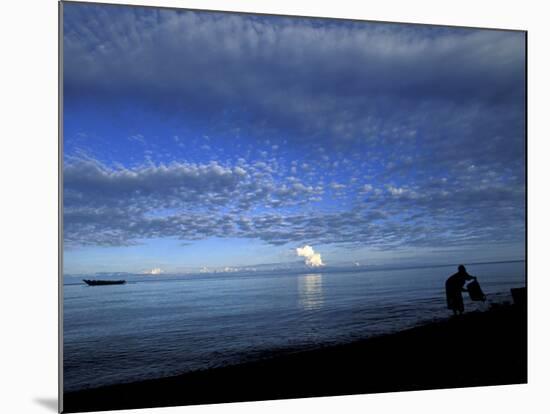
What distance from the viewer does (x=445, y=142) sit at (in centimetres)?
629

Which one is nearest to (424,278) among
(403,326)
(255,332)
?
(403,326)

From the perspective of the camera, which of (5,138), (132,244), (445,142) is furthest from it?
(445,142)

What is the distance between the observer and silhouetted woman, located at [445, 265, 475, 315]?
6.37 m

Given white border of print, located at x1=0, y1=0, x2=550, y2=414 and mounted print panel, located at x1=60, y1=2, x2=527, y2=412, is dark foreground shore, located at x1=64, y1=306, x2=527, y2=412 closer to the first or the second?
mounted print panel, located at x1=60, y1=2, x2=527, y2=412

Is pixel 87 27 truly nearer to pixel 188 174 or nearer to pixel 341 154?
pixel 188 174

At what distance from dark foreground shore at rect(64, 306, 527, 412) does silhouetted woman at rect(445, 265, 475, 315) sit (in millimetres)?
102

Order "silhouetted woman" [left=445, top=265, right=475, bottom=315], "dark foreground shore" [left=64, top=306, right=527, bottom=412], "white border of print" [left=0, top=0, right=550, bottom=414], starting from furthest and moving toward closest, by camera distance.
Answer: "silhouetted woman" [left=445, top=265, right=475, bottom=315] < "dark foreground shore" [left=64, top=306, right=527, bottom=412] < "white border of print" [left=0, top=0, right=550, bottom=414]

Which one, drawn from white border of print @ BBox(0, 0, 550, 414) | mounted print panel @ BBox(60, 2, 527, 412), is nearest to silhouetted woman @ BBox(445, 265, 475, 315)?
mounted print panel @ BBox(60, 2, 527, 412)

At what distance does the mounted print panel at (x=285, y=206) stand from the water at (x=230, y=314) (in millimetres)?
17

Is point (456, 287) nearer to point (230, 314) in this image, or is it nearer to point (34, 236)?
point (230, 314)

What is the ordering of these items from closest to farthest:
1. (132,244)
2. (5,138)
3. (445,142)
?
(5,138) < (132,244) < (445,142)

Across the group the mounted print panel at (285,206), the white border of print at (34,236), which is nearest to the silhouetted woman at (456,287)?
the mounted print panel at (285,206)

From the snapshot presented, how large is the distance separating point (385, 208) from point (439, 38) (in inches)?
61.4
